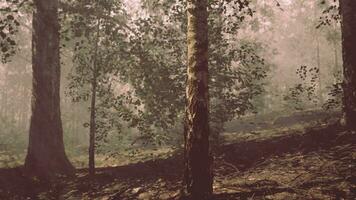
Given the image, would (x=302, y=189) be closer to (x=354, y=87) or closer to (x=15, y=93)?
(x=354, y=87)

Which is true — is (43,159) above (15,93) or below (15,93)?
below

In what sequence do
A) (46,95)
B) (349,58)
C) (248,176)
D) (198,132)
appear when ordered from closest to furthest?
(198,132), (248,176), (349,58), (46,95)

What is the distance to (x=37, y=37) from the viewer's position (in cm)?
1370

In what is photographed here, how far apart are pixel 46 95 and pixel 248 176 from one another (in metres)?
7.46

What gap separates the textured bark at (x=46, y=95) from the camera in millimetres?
13156

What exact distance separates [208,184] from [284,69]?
243ft

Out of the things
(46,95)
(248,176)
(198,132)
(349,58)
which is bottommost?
(248,176)

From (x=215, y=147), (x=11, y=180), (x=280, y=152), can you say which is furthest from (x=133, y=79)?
(x=280, y=152)

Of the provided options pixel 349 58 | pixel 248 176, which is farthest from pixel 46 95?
pixel 349 58

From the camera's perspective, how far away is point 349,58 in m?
10.6

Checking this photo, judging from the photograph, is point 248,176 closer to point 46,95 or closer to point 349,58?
point 349,58

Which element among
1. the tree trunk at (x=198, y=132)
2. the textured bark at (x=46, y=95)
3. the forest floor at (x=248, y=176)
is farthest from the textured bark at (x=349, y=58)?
the textured bark at (x=46, y=95)

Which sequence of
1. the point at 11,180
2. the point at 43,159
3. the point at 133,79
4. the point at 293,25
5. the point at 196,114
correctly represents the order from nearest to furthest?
the point at 196,114, the point at 11,180, the point at 43,159, the point at 133,79, the point at 293,25

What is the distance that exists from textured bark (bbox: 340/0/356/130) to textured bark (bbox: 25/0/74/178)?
802 cm
